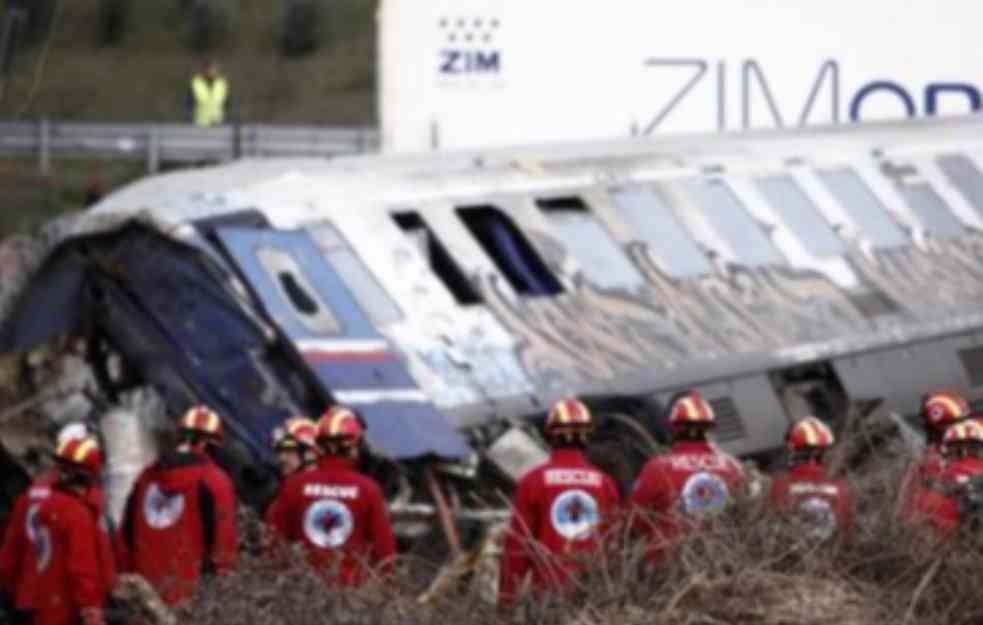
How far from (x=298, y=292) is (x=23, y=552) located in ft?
→ 12.7

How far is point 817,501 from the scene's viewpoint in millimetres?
14852

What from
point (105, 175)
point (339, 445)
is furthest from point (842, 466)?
point (105, 175)

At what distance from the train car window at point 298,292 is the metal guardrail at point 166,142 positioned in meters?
18.3

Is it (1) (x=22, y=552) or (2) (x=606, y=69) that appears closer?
(1) (x=22, y=552)

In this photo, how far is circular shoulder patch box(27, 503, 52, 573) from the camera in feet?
56.3

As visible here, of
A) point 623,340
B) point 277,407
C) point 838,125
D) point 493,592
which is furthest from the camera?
point 838,125

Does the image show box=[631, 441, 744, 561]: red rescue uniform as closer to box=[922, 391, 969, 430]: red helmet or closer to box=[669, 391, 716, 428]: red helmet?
box=[669, 391, 716, 428]: red helmet

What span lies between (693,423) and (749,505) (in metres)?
3.79

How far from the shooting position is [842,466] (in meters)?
18.7

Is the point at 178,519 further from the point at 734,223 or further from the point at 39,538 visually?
the point at 734,223

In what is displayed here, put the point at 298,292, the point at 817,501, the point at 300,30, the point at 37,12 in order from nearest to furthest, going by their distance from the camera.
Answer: the point at 817,501 < the point at 37,12 < the point at 298,292 < the point at 300,30

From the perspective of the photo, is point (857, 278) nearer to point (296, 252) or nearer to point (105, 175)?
point (296, 252)

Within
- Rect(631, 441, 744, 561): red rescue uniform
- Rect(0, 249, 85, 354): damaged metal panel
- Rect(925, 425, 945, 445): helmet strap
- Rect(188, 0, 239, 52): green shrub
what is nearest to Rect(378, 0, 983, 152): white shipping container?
Rect(0, 249, 85, 354): damaged metal panel

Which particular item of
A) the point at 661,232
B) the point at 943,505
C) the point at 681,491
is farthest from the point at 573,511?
the point at 661,232
